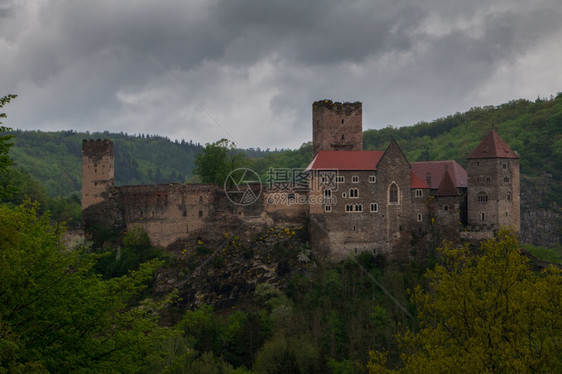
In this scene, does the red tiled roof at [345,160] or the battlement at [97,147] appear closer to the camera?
the red tiled roof at [345,160]

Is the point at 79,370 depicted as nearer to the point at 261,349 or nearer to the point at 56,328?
the point at 56,328

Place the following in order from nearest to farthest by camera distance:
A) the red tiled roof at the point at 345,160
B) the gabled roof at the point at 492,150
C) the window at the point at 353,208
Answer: the gabled roof at the point at 492,150
the window at the point at 353,208
the red tiled roof at the point at 345,160

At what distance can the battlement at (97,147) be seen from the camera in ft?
218

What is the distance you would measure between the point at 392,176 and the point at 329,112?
29.7 ft

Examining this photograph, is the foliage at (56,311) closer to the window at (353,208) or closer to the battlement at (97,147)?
the window at (353,208)

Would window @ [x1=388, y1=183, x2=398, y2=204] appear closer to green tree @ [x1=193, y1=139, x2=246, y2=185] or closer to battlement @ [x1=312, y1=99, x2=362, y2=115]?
battlement @ [x1=312, y1=99, x2=362, y2=115]

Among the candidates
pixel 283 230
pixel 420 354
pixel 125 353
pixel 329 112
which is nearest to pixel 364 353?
pixel 283 230

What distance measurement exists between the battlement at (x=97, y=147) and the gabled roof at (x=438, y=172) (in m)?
26.6

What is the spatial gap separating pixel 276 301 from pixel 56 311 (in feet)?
121

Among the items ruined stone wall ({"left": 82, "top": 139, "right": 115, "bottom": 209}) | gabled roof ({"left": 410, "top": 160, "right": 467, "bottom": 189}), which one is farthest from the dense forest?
gabled roof ({"left": 410, "top": 160, "right": 467, "bottom": 189})

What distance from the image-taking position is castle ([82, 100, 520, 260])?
5884 cm

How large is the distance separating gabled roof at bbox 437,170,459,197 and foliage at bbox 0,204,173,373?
3937 cm

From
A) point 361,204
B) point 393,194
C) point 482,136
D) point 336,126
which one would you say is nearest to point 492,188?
point 393,194

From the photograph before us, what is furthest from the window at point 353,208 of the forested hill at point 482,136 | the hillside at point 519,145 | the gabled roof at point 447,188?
the forested hill at point 482,136
